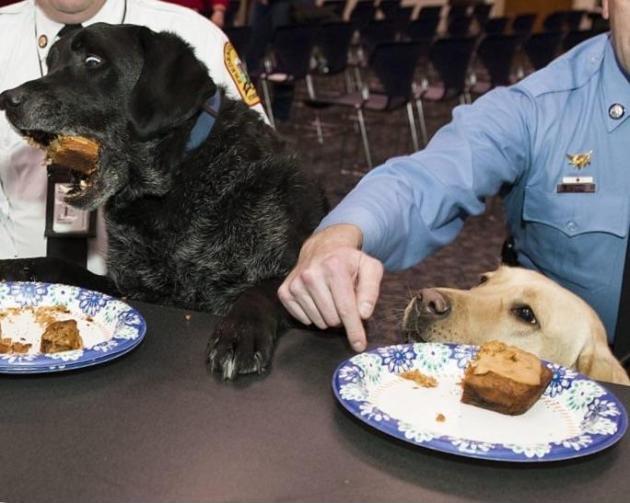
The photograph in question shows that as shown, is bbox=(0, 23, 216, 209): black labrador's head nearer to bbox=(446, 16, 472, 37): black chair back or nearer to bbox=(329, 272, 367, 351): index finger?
bbox=(329, 272, 367, 351): index finger

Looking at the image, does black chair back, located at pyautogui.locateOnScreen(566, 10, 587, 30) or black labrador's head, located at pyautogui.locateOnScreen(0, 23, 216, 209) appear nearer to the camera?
black labrador's head, located at pyautogui.locateOnScreen(0, 23, 216, 209)

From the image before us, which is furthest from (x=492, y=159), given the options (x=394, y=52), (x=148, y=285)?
(x=394, y=52)

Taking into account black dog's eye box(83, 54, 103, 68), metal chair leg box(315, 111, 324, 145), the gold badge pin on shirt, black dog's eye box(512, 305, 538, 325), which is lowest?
metal chair leg box(315, 111, 324, 145)

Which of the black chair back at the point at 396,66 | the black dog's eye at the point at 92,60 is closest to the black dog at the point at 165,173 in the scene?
the black dog's eye at the point at 92,60

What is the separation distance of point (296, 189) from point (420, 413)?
880 mm

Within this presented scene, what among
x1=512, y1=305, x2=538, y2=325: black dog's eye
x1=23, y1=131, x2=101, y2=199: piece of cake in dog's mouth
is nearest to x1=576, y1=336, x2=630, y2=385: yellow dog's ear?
x1=512, y1=305, x2=538, y2=325: black dog's eye

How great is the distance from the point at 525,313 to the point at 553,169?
403 mm

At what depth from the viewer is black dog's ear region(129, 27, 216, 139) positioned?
1.77m

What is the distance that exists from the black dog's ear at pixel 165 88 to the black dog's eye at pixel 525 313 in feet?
2.52

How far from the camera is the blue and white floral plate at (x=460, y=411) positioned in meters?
1.01

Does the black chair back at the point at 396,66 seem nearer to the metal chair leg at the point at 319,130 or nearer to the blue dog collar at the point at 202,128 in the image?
the metal chair leg at the point at 319,130

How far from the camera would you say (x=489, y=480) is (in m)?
0.99

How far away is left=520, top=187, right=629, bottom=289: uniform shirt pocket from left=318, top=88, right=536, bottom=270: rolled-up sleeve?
105 millimetres

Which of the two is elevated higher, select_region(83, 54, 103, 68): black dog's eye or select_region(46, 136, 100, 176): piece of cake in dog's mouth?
select_region(83, 54, 103, 68): black dog's eye
